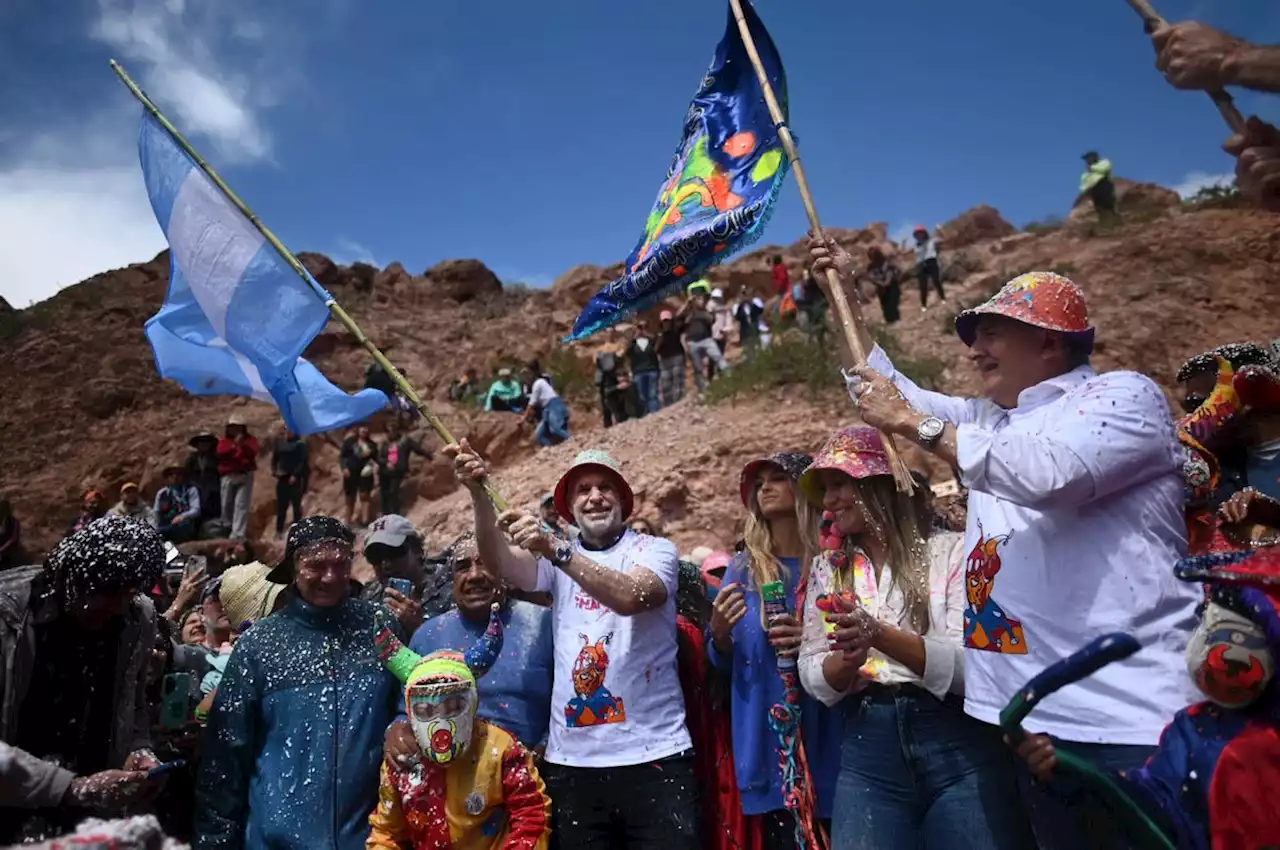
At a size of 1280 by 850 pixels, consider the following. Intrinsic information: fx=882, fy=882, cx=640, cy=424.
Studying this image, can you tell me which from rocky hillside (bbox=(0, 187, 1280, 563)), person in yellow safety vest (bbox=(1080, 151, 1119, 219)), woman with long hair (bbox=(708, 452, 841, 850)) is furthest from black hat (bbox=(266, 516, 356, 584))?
person in yellow safety vest (bbox=(1080, 151, 1119, 219))

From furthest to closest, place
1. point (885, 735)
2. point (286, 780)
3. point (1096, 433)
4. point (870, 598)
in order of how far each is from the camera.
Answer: point (286, 780) < point (870, 598) < point (885, 735) < point (1096, 433)

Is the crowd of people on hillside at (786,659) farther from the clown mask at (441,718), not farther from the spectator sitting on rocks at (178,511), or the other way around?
the spectator sitting on rocks at (178,511)

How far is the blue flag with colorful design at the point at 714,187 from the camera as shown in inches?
154

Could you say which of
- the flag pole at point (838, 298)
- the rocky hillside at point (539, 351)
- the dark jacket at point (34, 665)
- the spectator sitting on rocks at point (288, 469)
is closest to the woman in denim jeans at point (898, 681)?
the flag pole at point (838, 298)

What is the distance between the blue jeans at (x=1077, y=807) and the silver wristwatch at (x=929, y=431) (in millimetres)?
782

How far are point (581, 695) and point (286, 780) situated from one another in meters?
1.10

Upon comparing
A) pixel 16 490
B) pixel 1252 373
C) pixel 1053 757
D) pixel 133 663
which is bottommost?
pixel 1053 757

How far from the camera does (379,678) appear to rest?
3.41m

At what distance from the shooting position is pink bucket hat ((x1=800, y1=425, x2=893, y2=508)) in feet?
9.88

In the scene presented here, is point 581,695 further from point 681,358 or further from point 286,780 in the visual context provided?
point 681,358

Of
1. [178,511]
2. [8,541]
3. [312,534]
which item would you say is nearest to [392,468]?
[178,511]

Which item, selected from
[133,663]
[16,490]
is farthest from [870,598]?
[16,490]

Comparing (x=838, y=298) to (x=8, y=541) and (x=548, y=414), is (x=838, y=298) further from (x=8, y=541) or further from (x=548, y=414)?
(x=548, y=414)

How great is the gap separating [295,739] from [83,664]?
748 millimetres
